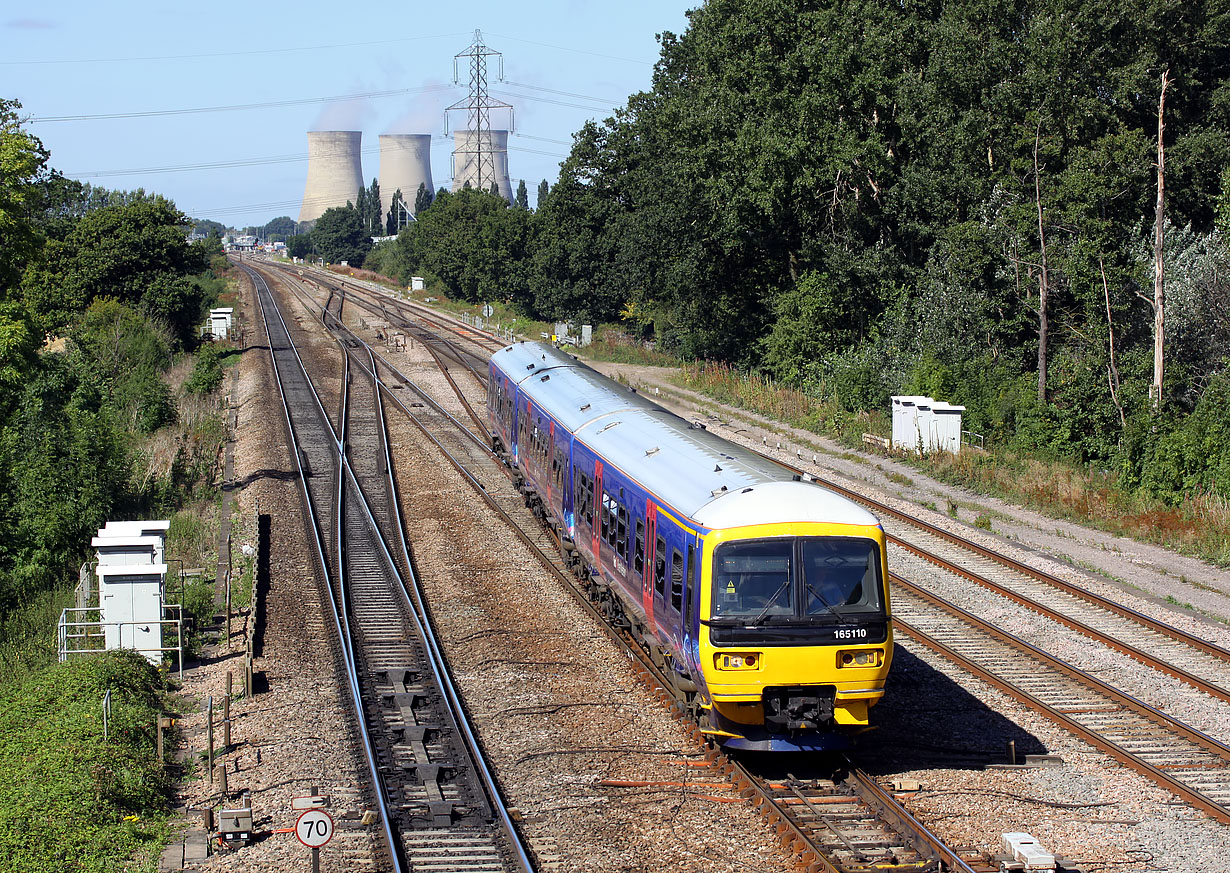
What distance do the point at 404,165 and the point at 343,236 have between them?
13693mm

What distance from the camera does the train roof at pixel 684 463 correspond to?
37.4ft

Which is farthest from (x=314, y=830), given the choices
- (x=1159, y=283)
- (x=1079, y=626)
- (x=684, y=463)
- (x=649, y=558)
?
(x=1159, y=283)

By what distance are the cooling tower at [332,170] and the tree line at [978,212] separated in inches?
4312

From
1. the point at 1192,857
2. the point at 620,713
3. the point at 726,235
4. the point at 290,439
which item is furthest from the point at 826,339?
the point at 1192,857

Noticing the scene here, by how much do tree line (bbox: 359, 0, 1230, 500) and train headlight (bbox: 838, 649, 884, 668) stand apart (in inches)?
646

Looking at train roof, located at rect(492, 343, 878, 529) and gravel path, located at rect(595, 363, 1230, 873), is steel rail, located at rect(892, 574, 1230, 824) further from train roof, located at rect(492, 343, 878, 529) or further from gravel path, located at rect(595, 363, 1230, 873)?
train roof, located at rect(492, 343, 878, 529)

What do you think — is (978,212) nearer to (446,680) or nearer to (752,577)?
(446,680)

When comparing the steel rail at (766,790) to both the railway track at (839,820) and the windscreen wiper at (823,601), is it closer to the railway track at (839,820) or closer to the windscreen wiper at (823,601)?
the railway track at (839,820)

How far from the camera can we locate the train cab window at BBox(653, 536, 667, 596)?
12.7 meters

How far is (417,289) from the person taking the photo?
8494cm

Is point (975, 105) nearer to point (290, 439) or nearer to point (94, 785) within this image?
point (290, 439)

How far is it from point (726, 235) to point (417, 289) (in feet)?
156

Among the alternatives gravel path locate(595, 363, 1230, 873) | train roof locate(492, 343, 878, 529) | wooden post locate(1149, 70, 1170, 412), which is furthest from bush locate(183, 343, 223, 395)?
wooden post locate(1149, 70, 1170, 412)

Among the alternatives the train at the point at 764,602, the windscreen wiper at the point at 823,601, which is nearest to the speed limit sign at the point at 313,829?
the train at the point at 764,602
